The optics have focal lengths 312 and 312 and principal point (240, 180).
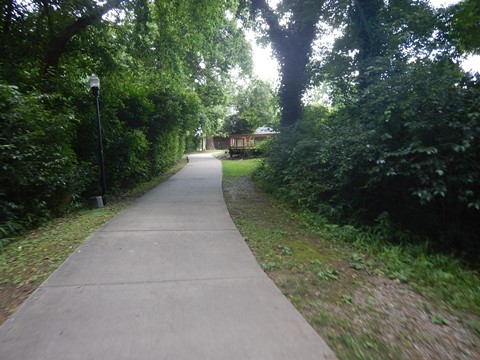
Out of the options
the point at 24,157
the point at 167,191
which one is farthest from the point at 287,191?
the point at 24,157

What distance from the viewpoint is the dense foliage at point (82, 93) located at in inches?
232

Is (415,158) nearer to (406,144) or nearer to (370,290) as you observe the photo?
(406,144)

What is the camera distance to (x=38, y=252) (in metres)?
4.64

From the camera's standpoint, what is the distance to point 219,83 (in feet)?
80.7

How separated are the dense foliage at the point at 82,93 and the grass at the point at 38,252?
0.49m

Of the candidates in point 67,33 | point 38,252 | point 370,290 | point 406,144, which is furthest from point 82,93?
point 370,290

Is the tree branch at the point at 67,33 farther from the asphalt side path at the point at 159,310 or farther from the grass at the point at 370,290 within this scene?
the grass at the point at 370,290

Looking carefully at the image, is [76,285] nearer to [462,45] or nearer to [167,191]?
[167,191]

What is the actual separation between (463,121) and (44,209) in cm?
820

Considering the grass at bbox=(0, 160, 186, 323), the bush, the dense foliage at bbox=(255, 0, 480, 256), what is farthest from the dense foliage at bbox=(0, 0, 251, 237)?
the bush

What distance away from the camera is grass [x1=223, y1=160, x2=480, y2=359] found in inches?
102

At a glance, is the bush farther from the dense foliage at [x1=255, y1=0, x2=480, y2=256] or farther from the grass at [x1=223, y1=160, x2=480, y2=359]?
the grass at [x1=223, y1=160, x2=480, y2=359]

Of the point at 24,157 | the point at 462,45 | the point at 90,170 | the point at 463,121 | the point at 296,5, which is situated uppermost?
the point at 296,5

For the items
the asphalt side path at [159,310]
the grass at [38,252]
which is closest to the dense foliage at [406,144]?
the asphalt side path at [159,310]
